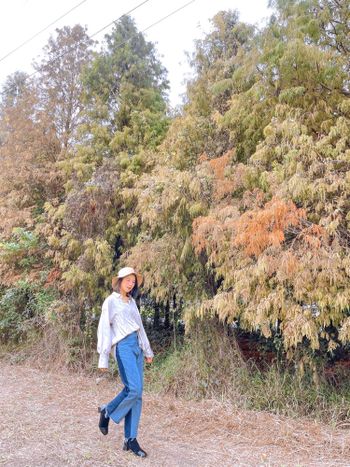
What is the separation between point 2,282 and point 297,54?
23.3 feet

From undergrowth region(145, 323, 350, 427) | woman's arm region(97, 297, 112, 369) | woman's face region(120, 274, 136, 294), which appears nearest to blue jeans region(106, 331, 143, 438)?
woman's arm region(97, 297, 112, 369)

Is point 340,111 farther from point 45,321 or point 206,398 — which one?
point 45,321

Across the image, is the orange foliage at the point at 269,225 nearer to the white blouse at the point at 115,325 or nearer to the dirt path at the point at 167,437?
the white blouse at the point at 115,325

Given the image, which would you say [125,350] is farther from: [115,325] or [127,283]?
[127,283]

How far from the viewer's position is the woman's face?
4.17 m

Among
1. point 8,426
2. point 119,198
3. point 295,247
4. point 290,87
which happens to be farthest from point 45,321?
point 290,87

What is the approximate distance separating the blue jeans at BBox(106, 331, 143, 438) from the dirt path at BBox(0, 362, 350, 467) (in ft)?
0.95

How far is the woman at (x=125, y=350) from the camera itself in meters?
3.88

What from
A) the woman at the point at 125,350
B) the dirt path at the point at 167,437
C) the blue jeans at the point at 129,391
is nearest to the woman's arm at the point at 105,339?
the woman at the point at 125,350

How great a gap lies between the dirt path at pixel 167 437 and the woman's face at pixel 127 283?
1438mm

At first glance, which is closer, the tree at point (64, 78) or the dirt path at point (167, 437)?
the dirt path at point (167, 437)

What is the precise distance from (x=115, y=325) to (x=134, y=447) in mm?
1075

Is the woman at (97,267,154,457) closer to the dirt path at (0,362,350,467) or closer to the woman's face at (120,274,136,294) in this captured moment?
the woman's face at (120,274,136,294)

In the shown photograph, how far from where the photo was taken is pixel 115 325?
4.05 m
